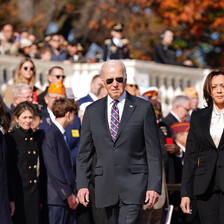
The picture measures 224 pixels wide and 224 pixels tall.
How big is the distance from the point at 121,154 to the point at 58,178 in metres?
2.12

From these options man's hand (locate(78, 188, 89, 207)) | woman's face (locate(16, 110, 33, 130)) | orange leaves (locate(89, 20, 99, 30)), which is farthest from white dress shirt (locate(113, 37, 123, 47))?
orange leaves (locate(89, 20, 99, 30))

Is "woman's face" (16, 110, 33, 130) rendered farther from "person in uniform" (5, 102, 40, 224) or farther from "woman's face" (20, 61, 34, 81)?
"woman's face" (20, 61, 34, 81)

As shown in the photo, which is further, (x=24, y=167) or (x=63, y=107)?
(x=63, y=107)

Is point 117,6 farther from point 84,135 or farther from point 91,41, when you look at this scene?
point 84,135

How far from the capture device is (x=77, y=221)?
10.4 metres

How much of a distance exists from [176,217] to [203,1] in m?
12.7

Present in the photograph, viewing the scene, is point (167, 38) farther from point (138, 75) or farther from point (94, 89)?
point (94, 89)

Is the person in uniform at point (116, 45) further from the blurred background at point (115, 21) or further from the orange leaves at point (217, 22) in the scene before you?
the blurred background at point (115, 21)

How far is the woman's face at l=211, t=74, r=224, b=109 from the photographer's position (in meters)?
7.91

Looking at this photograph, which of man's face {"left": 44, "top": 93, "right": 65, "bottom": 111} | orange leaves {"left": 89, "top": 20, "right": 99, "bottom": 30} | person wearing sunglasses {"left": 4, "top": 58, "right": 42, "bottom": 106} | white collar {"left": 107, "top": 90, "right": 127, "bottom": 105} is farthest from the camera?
orange leaves {"left": 89, "top": 20, "right": 99, "bottom": 30}

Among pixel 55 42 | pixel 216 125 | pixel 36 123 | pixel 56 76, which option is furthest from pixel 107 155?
pixel 55 42

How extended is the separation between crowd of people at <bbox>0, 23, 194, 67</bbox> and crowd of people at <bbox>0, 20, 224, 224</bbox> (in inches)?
110

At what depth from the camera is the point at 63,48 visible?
17.5 m

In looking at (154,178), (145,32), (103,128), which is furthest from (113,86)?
(145,32)
